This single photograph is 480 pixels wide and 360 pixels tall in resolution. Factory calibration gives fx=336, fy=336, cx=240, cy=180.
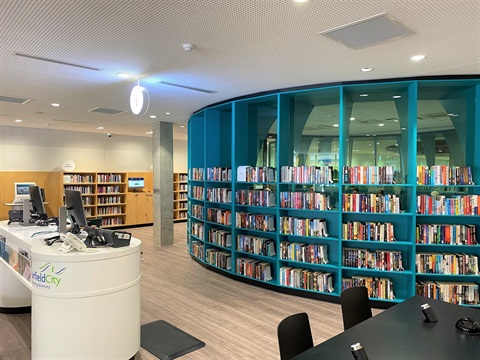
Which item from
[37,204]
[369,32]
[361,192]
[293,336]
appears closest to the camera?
[293,336]

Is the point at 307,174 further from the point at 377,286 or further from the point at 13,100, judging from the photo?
the point at 13,100

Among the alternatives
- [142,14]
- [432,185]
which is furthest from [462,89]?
[142,14]

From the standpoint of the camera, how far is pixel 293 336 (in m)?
1.92

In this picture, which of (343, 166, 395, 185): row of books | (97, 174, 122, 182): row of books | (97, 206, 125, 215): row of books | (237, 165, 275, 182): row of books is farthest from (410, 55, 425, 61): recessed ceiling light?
(97, 206, 125, 215): row of books

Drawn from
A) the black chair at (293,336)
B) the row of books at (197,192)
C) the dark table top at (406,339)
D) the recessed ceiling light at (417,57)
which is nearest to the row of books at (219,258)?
the row of books at (197,192)

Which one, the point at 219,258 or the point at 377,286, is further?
the point at 219,258

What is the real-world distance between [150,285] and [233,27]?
4070 mm

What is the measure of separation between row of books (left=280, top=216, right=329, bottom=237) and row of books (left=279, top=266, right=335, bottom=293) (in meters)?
0.54

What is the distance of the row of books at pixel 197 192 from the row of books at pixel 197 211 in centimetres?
18

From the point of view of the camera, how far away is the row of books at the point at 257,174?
5.29m

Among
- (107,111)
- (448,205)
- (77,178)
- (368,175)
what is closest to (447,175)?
(448,205)

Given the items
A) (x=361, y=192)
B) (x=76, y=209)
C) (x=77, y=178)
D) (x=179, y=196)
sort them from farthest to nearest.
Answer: (x=179, y=196) → (x=77, y=178) → (x=361, y=192) → (x=76, y=209)

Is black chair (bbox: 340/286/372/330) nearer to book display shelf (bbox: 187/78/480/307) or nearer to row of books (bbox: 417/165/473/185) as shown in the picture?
book display shelf (bbox: 187/78/480/307)

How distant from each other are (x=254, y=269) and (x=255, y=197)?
1139mm
